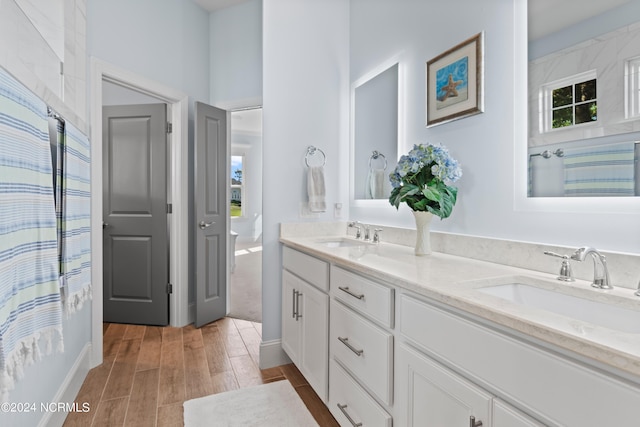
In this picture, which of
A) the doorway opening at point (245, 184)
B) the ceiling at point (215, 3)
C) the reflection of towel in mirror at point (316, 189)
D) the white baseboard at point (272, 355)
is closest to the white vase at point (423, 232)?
the reflection of towel in mirror at point (316, 189)

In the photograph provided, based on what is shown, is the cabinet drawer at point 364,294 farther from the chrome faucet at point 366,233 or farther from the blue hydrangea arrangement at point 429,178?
the chrome faucet at point 366,233

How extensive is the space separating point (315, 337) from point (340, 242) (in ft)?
2.45

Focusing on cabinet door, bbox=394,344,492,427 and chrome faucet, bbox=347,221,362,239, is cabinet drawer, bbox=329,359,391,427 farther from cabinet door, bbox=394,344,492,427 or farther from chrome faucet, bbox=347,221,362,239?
chrome faucet, bbox=347,221,362,239

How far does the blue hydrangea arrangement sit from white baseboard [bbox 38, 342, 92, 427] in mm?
1942

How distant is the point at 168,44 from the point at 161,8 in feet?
0.92

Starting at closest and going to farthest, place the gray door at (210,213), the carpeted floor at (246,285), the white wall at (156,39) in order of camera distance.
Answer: the white wall at (156,39)
the gray door at (210,213)
the carpeted floor at (246,285)

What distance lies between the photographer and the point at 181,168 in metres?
3.14

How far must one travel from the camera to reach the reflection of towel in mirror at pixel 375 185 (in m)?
2.35

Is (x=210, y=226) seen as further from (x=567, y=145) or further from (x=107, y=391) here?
(x=567, y=145)

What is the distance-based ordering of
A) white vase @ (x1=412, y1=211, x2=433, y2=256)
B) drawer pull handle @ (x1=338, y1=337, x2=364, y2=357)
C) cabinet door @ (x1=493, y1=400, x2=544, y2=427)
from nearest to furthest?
cabinet door @ (x1=493, y1=400, x2=544, y2=427), drawer pull handle @ (x1=338, y1=337, x2=364, y2=357), white vase @ (x1=412, y1=211, x2=433, y2=256)

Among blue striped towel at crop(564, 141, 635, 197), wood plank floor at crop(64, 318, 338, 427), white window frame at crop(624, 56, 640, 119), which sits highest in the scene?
white window frame at crop(624, 56, 640, 119)

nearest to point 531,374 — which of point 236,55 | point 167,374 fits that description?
point 167,374

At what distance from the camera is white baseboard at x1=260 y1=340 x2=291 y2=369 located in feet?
7.75

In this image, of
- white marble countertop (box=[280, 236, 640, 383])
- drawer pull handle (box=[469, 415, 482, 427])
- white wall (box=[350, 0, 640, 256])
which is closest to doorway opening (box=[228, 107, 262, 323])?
white wall (box=[350, 0, 640, 256])
